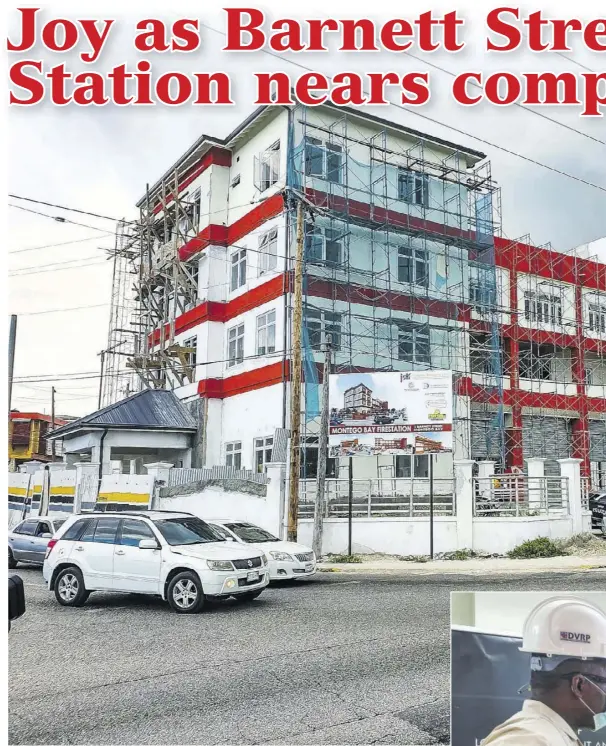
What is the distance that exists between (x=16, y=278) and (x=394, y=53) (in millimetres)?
3806

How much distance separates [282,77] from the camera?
6.27 meters

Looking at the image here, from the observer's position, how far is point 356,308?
71.6 ft

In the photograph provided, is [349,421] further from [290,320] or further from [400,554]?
[290,320]

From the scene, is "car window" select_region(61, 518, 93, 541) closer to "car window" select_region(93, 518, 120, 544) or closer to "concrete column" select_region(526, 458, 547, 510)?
"car window" select_region(93, 518, 120, 544)

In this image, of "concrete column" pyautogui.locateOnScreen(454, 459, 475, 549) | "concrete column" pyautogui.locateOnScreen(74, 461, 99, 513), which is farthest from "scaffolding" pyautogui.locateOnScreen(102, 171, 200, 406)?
"concrete column" pyautogui.locateOnScreen(454, 459, 475, 549)

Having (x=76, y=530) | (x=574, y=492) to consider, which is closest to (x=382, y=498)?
(x=574, y=492)

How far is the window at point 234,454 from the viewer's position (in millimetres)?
22531

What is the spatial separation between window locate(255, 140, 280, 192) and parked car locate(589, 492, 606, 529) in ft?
40.3

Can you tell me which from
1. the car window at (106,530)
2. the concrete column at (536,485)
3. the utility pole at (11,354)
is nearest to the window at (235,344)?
the concrete column at (536,485)

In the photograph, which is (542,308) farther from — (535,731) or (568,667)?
(535,731)

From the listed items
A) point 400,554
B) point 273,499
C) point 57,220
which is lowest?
point 400,554

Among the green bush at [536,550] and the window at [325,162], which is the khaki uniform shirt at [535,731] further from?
the window at [325,162]

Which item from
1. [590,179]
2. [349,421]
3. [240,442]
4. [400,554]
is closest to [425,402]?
[349,421]

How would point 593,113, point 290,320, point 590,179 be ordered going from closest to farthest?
point 593,113
point 590,179
point 290,320
